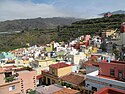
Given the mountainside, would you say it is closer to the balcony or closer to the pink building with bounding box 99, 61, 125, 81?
the pink building with bounding box 99, 61, 125, 81

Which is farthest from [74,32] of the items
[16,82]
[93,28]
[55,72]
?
[16,82]

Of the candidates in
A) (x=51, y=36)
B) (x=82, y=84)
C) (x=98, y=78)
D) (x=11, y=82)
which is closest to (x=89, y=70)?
(x=82, y=84)

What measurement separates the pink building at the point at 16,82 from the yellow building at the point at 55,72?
5.19m

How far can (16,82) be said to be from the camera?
22.0m

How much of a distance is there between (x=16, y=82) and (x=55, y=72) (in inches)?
330

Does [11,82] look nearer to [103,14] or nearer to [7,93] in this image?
[7,93]

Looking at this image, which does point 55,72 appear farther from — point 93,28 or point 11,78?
point 93,28

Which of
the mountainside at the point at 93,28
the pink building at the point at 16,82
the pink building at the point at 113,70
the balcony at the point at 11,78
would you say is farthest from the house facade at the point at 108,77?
the mountainside at the point at 93,28

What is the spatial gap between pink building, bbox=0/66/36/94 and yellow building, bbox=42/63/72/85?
205 inches

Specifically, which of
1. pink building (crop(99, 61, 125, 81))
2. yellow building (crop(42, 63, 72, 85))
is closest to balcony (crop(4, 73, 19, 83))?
yellow building (crop(42, 63, 72, 85))

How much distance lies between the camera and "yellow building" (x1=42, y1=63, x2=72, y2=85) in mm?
29047

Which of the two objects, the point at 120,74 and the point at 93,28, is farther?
the point at 93,28

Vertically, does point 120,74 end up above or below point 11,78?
above

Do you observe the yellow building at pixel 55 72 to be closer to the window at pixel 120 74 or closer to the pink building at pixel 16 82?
the pink building at pixel 16 82
